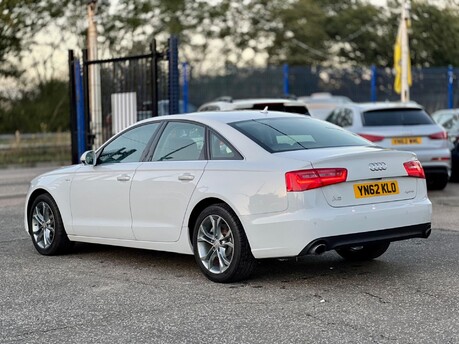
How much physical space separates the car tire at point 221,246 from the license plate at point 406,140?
774 cm

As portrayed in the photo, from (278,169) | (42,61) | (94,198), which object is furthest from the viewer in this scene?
(42,61)

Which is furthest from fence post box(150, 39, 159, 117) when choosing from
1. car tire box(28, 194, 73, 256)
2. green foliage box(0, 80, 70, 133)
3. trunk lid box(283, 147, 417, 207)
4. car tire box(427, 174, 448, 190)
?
green foliage box(0, 80, 70, 133)

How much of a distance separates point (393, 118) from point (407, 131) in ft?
1.31

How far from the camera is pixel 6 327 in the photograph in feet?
20.7

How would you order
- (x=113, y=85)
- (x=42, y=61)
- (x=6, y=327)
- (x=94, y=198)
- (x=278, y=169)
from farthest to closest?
(x=42, y=61), (x=113, y=85), (x=94, y=198), (x=278, y=169), (x=6, y=327)

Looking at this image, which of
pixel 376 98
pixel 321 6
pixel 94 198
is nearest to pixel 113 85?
pixel 94 198

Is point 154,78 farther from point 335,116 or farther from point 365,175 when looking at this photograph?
point 365,175

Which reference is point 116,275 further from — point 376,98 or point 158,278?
point 376,98

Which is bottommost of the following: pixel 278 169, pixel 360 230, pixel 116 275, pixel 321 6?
pixel 116 275

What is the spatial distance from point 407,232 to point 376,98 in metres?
26.6

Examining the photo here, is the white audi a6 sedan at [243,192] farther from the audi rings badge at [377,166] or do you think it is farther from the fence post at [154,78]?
the fence post at [154,78]

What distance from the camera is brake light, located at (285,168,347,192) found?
7.14 meters

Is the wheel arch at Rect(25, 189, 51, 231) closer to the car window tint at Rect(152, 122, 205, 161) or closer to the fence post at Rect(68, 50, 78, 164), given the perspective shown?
the car window tint at Rect(152, 122, 205, 161)

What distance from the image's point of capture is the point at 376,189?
295 inches
